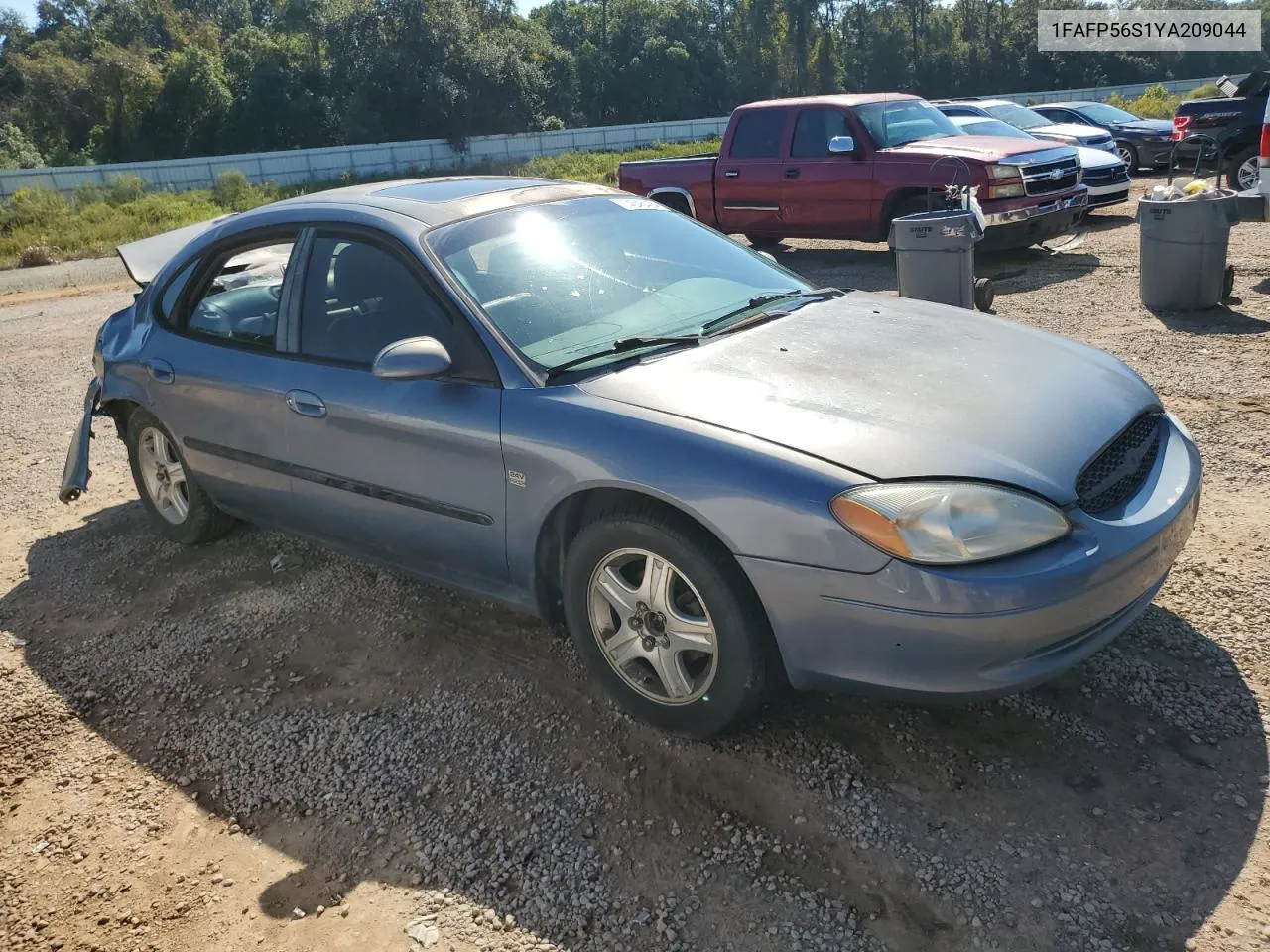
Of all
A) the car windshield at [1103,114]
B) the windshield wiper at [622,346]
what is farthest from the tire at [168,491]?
the car windshield at [1103,114]

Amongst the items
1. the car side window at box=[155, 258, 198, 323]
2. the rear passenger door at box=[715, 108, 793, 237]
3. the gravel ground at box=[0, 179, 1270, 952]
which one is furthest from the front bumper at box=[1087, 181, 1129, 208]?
the car side window at box=[155, 258, 198, 323]

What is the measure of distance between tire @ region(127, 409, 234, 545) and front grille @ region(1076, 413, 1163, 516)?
12.4 ft

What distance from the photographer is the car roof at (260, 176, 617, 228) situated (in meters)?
3.72

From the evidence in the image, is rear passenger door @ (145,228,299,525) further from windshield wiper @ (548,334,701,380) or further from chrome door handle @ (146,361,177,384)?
windshield wiper @ (548,334,701,380)

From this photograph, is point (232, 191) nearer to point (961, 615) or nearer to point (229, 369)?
point (229, 369)

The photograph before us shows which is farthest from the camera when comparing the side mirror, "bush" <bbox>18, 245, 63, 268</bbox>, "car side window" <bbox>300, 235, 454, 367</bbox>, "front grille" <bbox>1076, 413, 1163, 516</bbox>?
"bush" <bbox>18, 245, 63, 268</bbox>

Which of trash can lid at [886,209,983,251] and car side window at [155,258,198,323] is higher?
car side window at [155,258,198,323]

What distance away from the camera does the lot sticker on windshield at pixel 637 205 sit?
4137mm

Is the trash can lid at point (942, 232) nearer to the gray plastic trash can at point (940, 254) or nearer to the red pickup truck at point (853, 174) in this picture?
the gray plastic trash can at point (940, 254)

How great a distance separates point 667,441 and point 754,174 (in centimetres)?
938

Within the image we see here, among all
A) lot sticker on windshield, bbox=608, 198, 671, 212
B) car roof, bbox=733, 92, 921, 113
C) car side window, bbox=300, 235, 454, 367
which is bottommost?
car side window, bbox=300, 235, 454, 367

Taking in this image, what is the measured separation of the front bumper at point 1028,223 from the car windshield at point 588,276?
6735mm

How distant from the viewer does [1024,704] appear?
10.00ft

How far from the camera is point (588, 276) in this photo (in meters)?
3.59
